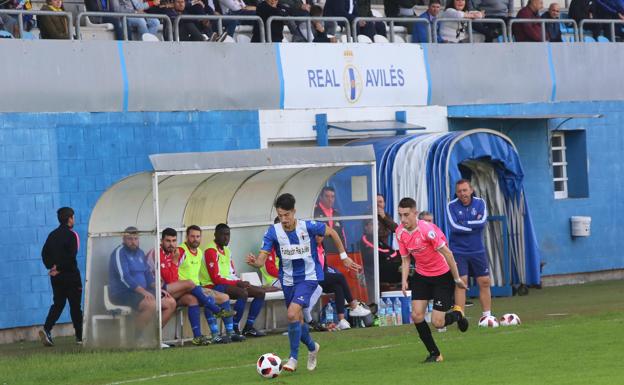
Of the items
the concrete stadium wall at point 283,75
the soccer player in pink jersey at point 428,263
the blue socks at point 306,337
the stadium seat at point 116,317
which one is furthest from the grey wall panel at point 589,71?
the blue socks at point 306,337

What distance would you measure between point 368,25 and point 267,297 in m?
7.44

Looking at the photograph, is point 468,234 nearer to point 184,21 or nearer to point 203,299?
point 203,299

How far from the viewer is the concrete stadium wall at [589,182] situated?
28266mm

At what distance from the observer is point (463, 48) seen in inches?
1085

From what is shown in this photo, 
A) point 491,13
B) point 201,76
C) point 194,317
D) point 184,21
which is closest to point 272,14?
point 184,21

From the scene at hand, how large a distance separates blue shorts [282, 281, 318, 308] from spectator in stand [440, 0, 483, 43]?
1306 centimetres

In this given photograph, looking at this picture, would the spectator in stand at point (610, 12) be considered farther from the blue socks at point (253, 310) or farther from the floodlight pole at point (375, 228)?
the blue socks at point (253, 310)

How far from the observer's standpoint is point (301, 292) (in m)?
15.4

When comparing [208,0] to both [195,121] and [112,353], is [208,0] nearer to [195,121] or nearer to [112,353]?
[195,121]

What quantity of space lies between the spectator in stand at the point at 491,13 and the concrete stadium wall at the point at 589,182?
1.44 meters

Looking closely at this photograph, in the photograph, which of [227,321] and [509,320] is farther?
[227,321]

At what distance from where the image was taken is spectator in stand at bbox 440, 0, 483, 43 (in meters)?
27.9

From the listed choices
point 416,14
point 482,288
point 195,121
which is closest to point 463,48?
point 416,14

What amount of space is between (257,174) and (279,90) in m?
3.26
